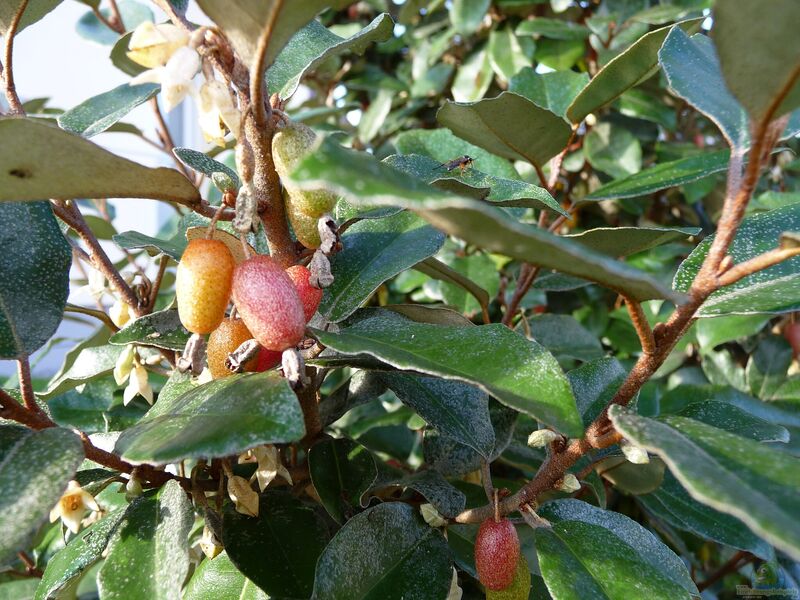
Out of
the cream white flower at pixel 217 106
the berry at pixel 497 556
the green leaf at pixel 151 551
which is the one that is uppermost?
the cream white flower at pixel 217 106

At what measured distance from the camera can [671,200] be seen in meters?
1.50

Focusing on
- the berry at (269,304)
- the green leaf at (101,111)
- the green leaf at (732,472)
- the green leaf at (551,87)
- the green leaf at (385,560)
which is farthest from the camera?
the green leaf at (551,87)

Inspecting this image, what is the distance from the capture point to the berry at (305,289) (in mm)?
475

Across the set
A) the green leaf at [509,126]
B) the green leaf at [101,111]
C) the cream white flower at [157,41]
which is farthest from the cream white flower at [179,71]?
the green leaf at [509,126]

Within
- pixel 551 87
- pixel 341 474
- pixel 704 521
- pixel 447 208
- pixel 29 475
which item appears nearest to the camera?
pixel 447 208

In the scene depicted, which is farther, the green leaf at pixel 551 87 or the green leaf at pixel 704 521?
the green leaf at pixel 551 87

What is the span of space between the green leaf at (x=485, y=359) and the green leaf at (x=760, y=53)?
19cm

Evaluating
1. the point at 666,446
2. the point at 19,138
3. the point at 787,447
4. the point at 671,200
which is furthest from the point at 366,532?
the point at 671,200

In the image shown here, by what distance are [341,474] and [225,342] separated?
0.73ft

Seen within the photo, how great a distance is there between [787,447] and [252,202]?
0.86m

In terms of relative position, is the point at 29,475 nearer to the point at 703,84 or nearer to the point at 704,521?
the point at 703,84

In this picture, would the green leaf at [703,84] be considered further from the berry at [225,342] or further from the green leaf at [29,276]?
the green leaf at [29,276]

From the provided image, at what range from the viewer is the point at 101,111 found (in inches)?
27.5

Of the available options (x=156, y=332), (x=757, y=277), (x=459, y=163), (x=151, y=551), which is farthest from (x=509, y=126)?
(x=151, y=551)
